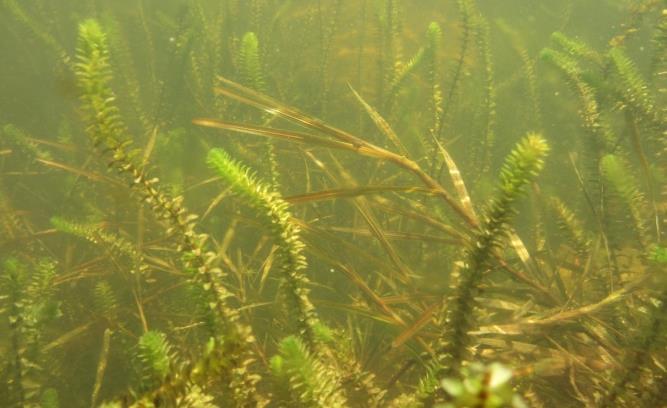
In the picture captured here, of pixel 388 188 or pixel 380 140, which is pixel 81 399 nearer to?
pixel 388 188

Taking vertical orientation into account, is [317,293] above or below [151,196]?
below

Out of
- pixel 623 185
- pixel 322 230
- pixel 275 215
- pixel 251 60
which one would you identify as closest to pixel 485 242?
pixel 275 215

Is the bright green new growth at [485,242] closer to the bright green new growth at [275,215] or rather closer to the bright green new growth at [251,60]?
the bright green new growth at [275,215]

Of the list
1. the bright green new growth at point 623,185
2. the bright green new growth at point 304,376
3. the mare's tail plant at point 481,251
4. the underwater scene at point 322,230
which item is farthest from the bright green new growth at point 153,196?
the bright green new growth at point 623,185

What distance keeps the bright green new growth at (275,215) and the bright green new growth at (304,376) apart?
0.26m

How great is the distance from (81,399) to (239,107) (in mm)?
3262

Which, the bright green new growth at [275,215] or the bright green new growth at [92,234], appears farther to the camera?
the bright green new growth at [92,234]

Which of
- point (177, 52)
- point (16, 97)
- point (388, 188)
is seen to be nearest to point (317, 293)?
point (388, 188)

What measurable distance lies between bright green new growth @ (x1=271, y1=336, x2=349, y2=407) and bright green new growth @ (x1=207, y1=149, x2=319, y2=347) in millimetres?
259

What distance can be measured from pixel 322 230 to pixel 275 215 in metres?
1.31

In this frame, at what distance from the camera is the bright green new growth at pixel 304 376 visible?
5.14ft

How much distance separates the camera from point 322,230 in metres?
3.03

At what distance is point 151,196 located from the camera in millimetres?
1637

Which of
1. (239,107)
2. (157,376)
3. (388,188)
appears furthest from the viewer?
(239,107)
